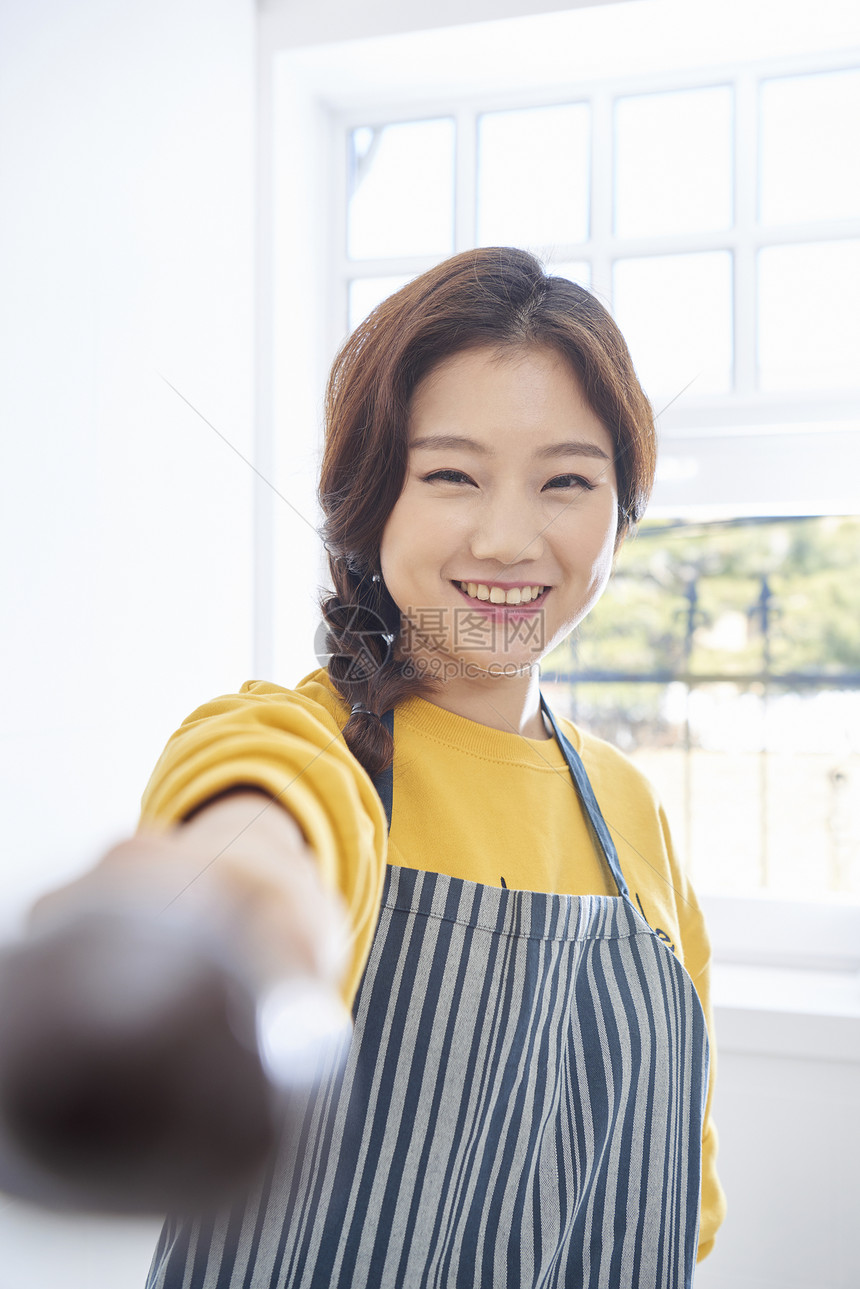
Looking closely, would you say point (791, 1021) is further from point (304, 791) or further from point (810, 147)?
point (810, 147)

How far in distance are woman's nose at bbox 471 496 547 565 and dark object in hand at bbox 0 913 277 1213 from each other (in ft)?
1.42

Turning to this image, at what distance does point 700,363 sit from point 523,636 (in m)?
0.84

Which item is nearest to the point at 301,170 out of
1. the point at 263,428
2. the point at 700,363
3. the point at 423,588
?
the point at 263,428

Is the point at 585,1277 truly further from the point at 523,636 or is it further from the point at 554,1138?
the point at 523,636

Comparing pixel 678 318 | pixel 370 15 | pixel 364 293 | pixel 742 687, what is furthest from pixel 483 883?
pixel 742 687

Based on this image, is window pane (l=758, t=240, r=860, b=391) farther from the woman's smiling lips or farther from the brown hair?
the woman's smiling lips

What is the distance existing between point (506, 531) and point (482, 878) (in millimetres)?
258

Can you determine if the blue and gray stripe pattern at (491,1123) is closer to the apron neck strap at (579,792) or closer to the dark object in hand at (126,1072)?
the apron neck strap at (579,792)

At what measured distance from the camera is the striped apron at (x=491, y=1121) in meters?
0.55

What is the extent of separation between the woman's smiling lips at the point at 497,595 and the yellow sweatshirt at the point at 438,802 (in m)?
0.10

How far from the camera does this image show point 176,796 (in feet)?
1.18

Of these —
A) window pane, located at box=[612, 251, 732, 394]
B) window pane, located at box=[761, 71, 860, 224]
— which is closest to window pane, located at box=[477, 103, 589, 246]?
window pane, located at box=[612, 251, 732, 394]

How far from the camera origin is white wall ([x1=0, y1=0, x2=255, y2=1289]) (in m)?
0.79

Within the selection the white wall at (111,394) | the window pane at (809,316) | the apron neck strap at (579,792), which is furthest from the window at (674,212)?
the apron neck strap at (579,792)
